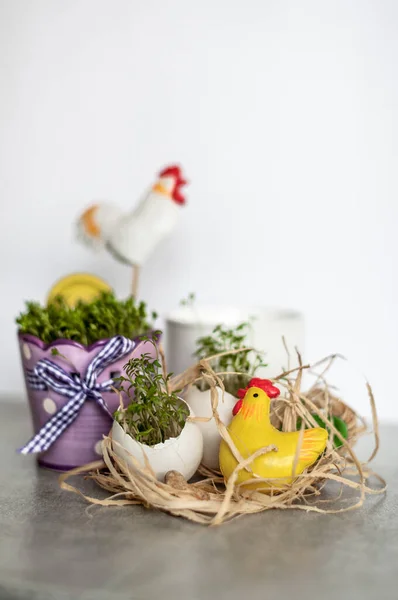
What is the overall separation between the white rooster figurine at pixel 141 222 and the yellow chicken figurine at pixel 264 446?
1.37 ft

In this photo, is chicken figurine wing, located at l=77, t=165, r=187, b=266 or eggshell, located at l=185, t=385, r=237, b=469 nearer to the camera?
eggshell, located at l=185, t=385, r=237, b=469

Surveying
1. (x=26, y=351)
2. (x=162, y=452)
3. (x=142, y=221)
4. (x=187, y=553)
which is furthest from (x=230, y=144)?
(x=187, y=553)

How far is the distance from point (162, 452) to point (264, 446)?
9cm

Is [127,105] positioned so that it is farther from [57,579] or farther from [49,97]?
[57,579]

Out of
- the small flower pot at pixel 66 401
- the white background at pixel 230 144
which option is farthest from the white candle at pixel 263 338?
the white background at pixel 230 144

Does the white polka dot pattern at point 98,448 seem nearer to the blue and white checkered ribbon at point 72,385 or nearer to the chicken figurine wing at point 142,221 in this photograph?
the blue and white checkered ribbon at point 72,385

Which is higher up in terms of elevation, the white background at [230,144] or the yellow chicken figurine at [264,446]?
the white background at [230,144]

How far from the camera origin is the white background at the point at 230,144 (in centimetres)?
126

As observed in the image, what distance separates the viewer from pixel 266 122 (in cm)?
128

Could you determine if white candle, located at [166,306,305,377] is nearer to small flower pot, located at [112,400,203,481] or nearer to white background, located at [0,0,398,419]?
small flower pot, located at [112,400,203,481]

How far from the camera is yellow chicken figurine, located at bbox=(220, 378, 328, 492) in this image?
2.00ft

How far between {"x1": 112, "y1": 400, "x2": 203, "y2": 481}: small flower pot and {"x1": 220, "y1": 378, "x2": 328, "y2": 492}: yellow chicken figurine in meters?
0.03

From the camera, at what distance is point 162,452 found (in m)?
0.63

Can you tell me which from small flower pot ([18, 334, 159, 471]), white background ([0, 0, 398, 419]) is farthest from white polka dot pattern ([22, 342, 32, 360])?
white background ([0, 0, 398, 419])
